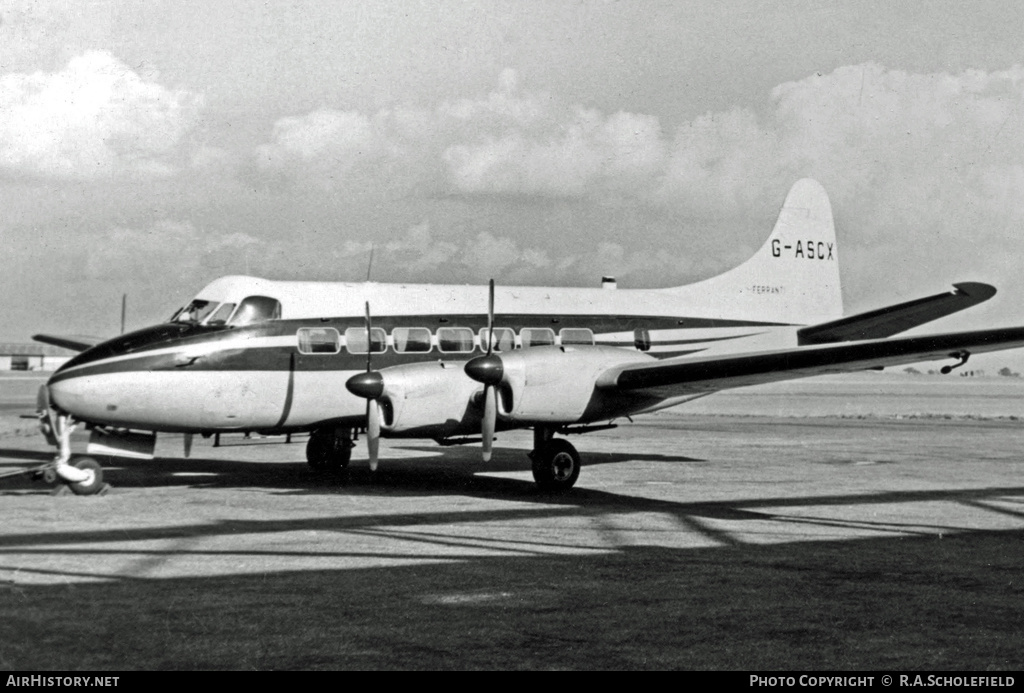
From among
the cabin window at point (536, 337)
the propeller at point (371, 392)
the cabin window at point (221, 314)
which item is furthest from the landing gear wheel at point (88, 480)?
the cabin window at point (536, 337)

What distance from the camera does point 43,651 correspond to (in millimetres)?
7242

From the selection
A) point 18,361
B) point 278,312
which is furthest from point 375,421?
point 18,361

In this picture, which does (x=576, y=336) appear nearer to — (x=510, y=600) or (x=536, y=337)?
(x=536, y=337)

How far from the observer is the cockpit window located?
17.3 metres

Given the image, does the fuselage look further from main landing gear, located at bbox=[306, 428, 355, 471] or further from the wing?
main landing gear, located at bbox=[306, 428, 355, 471]

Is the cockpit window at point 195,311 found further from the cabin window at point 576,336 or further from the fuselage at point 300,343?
the cabin window at point 576,336

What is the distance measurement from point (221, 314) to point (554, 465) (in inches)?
218

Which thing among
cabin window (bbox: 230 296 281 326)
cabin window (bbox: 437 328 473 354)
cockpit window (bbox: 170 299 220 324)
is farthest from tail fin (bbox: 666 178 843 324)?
cockpit window (bbox: 170 299 220 324)

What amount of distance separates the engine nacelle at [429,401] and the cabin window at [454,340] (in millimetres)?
1720

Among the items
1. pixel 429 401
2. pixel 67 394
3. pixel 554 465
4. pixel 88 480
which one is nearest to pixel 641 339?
pixel 554 465

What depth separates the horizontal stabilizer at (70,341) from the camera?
24641mm

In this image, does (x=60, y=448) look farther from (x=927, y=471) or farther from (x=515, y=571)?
(x=927, y=471)

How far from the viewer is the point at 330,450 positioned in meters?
20.4

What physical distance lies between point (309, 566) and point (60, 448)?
7374 mm
